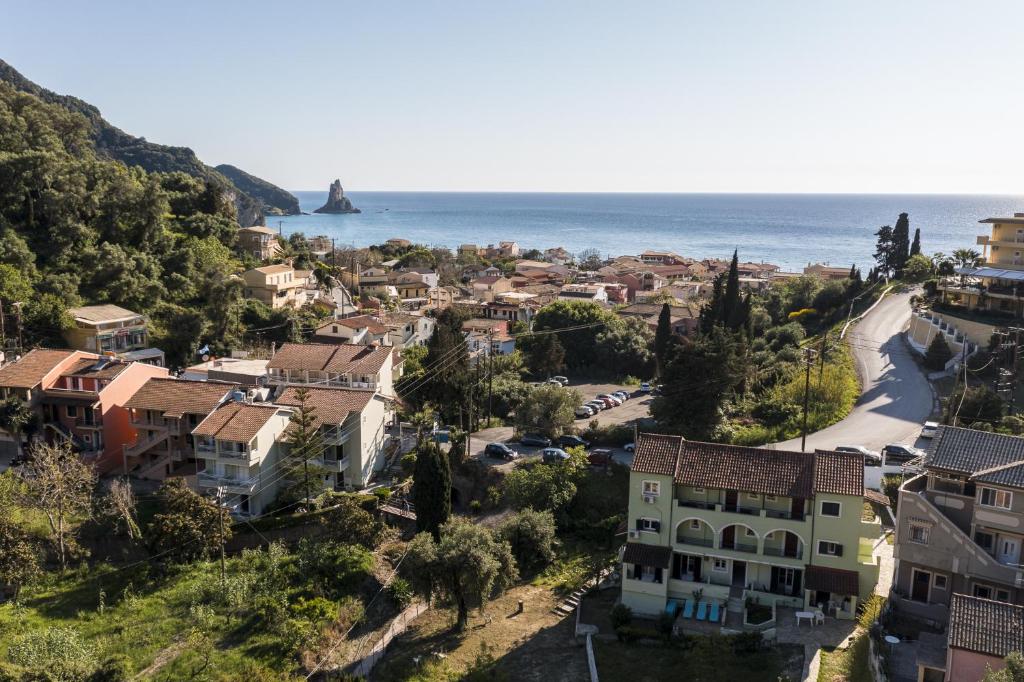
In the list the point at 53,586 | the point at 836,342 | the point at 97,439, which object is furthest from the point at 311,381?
the point at 836,342

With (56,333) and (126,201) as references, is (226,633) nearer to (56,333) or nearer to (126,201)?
(56,333)

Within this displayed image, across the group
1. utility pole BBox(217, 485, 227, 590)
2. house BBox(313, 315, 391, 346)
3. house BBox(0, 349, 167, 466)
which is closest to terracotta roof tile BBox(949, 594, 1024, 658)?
utility pole BBox(217, 485, 227, 590)

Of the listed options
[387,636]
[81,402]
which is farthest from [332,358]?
[387,636]

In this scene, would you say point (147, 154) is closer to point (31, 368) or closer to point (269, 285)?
point (269, 285)

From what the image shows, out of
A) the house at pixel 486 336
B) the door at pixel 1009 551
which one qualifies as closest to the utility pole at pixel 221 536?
the house at pixel 486 336

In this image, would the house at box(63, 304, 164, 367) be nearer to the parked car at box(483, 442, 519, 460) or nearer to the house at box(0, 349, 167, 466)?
the house at box(0, 349, 167, 466)
